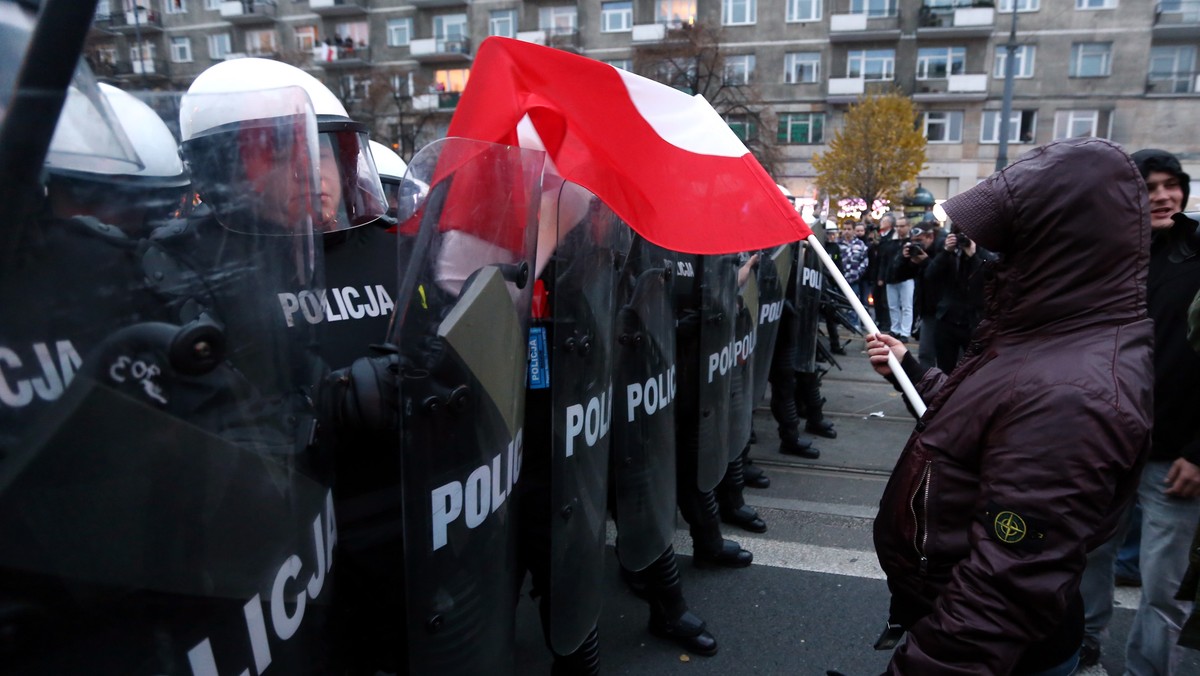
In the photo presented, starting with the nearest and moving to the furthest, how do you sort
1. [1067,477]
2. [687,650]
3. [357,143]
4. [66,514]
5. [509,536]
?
1. [66,514]
2. [1067,477]
3. [509,536]
4. [357,143]
5. [687,650]

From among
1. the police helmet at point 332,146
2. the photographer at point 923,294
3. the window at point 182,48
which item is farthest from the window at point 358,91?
the police helmet at point 332,146

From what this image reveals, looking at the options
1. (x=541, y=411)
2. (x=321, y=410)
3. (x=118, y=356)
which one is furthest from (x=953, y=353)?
(x=118, y=356)

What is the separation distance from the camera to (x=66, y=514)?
73cm

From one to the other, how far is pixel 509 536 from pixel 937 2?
36434 mm

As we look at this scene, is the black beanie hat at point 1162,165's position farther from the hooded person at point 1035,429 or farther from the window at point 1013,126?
the window at point 1013,126

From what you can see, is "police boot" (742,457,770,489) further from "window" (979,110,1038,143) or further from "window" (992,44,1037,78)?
"window" (992,44,1037,78)

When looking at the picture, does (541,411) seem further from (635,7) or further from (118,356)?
(635,7)

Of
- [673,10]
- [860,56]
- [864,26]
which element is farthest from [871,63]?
[673,10]

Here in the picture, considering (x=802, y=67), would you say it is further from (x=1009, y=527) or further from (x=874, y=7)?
(x=1009, y=527)

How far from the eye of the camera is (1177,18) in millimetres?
28250

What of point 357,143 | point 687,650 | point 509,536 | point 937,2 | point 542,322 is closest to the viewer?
point 509,536

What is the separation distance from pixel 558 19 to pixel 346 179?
1382 inches

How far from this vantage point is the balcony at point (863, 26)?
31.1m

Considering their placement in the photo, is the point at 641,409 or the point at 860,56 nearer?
the point at 641,409
